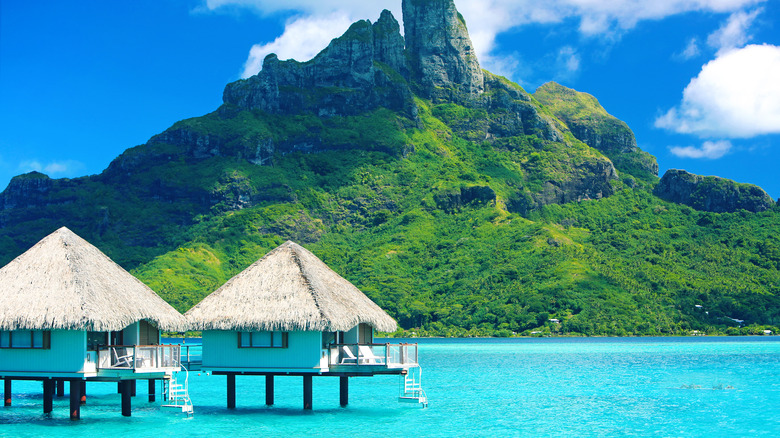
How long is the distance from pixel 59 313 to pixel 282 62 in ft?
508

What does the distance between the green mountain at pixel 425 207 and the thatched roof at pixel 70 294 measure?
7726 centimetres

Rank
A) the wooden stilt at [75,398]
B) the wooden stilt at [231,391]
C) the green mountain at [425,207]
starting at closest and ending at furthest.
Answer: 1. the wooden stilt at [75,398]
2. the wooden stilt at [231,391]
3. the green mountain at [425,207]

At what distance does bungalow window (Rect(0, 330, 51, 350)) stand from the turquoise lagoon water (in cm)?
282

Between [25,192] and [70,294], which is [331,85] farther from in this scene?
[70,294]

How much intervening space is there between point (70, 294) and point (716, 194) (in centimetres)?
14330

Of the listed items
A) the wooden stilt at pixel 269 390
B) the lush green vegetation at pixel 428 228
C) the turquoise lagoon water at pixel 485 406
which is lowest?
the turquoise lagoon water at pixel 485 406

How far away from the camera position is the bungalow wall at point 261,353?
3180 cm

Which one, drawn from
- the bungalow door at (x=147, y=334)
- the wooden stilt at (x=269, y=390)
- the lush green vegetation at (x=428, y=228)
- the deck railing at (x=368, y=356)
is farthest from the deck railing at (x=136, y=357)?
the lush green vegetation at (x=428, y=228)

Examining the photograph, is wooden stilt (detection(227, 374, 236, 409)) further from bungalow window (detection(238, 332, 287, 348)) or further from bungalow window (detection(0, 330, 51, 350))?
bungalow window (detection(0, 330, 51, 350))

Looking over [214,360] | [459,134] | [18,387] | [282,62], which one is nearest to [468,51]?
[459,134]

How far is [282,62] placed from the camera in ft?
590

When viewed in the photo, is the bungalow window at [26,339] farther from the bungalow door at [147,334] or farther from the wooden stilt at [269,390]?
the wooden stilt at [269,390]

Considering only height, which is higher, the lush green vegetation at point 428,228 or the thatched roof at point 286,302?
the lush green vegetation at point 428,228

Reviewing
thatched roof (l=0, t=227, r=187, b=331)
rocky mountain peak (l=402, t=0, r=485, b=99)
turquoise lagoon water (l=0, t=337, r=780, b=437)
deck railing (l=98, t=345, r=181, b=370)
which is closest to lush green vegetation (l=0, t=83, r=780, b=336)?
rocky mountain peak (l=402, t=0, r=485, b=99)
